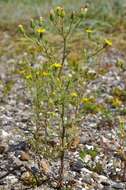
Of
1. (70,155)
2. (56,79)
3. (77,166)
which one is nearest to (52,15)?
(56,79)

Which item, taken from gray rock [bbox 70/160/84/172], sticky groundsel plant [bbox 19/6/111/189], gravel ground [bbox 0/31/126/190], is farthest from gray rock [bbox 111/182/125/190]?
sticky groundsel plant [bbox 19/6/111/189]

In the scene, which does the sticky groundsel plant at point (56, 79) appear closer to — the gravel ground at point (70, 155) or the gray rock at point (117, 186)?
the gravel ground at point (70, 155)

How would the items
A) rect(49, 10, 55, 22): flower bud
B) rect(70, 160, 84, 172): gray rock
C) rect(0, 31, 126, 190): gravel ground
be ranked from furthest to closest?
rect(70, 160, 84, 172): gray rock → rect(0, 31, 126, 190): gravel ground → rect(49, 10, 55, 22): flower bud

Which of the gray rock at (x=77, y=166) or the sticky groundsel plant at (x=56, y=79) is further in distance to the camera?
the gray rock at (x=77, y=166)

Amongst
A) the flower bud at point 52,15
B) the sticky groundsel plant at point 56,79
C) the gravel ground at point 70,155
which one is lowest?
the gravel ground at point 70,155

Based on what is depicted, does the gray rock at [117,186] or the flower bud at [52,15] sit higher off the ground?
the flower bud at [52,15]

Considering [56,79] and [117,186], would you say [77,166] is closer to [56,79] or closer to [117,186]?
[117,186]

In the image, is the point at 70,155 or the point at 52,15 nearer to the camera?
the point at 52,15

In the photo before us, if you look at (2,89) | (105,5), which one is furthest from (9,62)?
(105,5)

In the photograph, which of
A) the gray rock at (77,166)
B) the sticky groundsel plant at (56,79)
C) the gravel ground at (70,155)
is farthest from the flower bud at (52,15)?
the gray rock at (77,166)

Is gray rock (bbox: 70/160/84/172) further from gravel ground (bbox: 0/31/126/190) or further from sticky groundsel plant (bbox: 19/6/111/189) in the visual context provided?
sticky groundsel plant (bbox: 19/6/111/189)

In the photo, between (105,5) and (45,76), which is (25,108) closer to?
(45,76)
